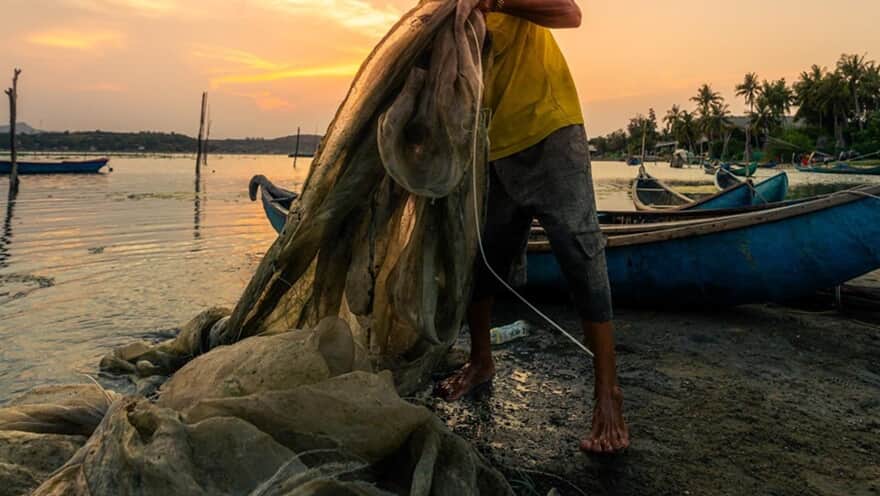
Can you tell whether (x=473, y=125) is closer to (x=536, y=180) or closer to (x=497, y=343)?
(x=536, y=180)

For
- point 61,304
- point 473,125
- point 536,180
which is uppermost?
point 473,125

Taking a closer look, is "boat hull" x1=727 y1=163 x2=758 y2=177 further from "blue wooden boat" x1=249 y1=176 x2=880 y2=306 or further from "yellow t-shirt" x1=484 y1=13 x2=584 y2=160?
"yellow t-shirt" x1=484 y1=13 x2=584 y2=160

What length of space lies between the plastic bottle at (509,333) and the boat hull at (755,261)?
4.43 feet

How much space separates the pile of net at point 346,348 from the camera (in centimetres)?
155

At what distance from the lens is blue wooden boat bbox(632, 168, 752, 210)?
12344 mm

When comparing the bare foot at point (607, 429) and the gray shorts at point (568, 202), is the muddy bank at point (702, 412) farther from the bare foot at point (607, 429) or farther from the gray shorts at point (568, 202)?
the gray shorts at point (568, 202)

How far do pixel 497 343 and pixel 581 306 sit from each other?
1882 millimetres

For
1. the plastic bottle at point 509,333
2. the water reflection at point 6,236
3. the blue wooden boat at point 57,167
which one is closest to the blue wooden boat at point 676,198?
the plastic bottle at point 509,333

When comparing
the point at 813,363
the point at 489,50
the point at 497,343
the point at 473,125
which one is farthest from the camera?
the point at 497,343

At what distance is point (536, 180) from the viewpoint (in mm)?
2725

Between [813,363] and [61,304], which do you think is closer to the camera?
[813,363]

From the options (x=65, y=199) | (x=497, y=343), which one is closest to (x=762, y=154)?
(x=65, y=199)

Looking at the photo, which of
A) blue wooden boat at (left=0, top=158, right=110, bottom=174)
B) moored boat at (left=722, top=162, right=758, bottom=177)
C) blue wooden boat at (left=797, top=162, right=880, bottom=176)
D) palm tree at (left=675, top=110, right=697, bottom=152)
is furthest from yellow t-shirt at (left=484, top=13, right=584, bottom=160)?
palm tree at (left=675, top=110, right=697, bottom=152)

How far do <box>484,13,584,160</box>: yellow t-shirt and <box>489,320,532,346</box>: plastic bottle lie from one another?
7.06 ft
